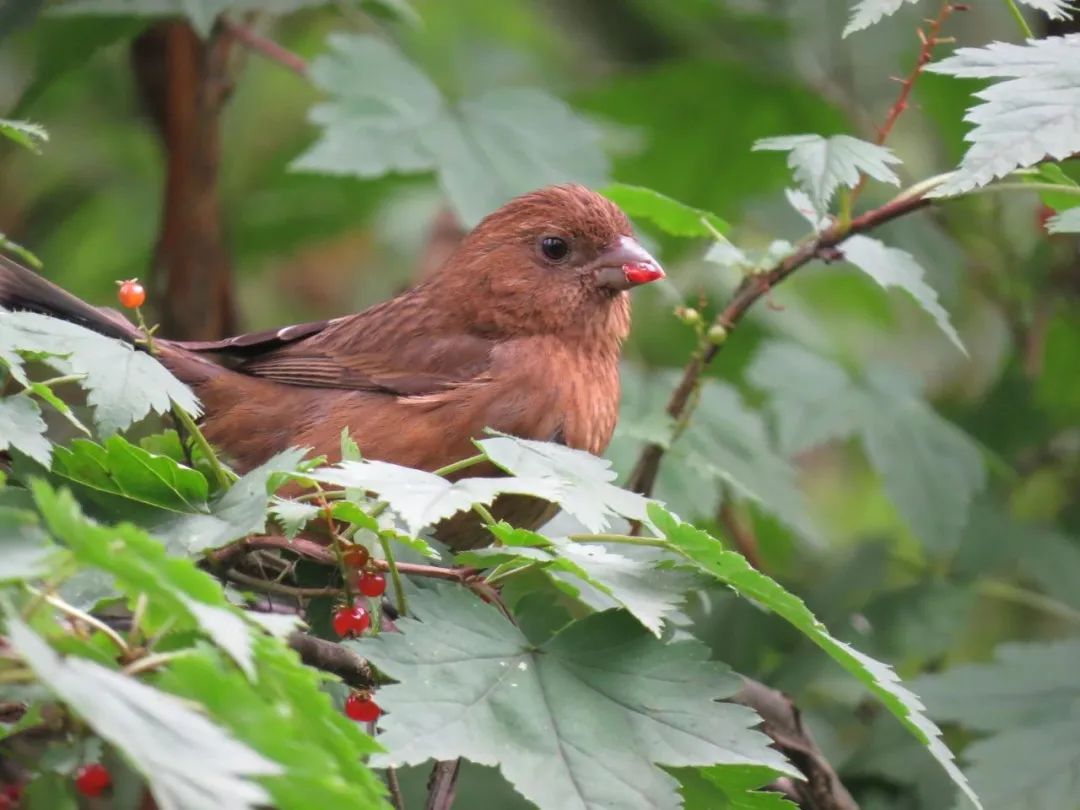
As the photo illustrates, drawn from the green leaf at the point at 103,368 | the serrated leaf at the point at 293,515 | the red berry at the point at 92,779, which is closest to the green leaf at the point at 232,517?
the serrated leaf at the point at 293,515

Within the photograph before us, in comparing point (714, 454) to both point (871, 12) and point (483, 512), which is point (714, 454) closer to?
point (871, 12)

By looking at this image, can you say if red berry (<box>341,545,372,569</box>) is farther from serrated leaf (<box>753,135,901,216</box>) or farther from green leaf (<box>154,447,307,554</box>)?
serrated leaf (<box>753,135,901,216</box>)

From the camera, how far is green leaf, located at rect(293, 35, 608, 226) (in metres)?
4.26

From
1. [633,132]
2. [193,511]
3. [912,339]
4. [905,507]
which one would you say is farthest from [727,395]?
[912,339]

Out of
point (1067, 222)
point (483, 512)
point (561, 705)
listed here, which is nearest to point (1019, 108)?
point (1067, 222)

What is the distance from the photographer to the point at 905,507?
416cm

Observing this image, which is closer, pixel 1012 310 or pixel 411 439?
pixel 411 439

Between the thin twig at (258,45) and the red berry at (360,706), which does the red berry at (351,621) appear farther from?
the thin twig at (258,45)

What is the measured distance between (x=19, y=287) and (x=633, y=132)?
2893 millimetres

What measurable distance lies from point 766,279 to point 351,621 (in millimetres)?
1295

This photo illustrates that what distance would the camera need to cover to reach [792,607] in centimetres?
224

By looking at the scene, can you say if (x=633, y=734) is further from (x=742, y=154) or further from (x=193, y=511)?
(x=742, y=154)

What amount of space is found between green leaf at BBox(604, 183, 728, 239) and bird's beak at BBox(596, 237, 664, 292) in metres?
0.31

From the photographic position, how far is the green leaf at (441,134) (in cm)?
426
